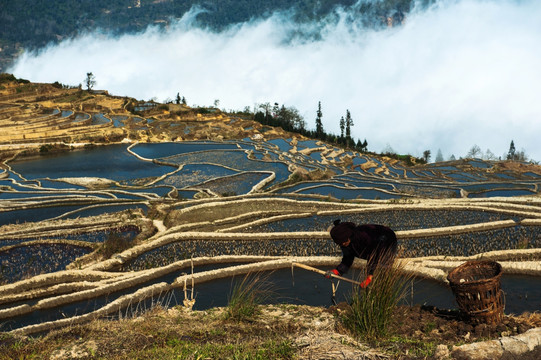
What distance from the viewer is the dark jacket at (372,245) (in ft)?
26.9

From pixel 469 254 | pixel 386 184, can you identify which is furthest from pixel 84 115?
pixel 469 254

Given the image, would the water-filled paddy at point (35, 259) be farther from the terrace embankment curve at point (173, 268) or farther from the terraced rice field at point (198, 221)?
the terrace embankment curve at point (173, 268)

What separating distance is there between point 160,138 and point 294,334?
60779 millimetres

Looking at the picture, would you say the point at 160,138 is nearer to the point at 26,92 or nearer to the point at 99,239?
the point at 26,92

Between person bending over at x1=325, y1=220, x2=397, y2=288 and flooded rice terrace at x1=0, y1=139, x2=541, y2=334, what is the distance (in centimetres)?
38

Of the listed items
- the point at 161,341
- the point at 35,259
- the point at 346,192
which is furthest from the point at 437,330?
the point at 346,192

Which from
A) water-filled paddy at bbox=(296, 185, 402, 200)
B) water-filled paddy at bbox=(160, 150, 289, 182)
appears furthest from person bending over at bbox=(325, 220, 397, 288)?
water-filled paddy at bbox=(160, 150, 289, 182)

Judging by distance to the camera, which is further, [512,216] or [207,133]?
[207,133]

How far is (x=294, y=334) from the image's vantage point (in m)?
8.13

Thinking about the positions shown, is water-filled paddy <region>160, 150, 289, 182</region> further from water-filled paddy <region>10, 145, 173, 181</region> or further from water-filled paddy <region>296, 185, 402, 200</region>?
water-filled paddy <region>296, 185, 402, 200</region>

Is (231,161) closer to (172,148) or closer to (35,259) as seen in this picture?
(172,148)

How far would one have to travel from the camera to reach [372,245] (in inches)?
326

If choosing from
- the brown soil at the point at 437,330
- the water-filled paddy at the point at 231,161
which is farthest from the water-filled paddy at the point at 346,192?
the brown soil at the point at 437,330

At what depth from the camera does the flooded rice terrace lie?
1438 centimetres
